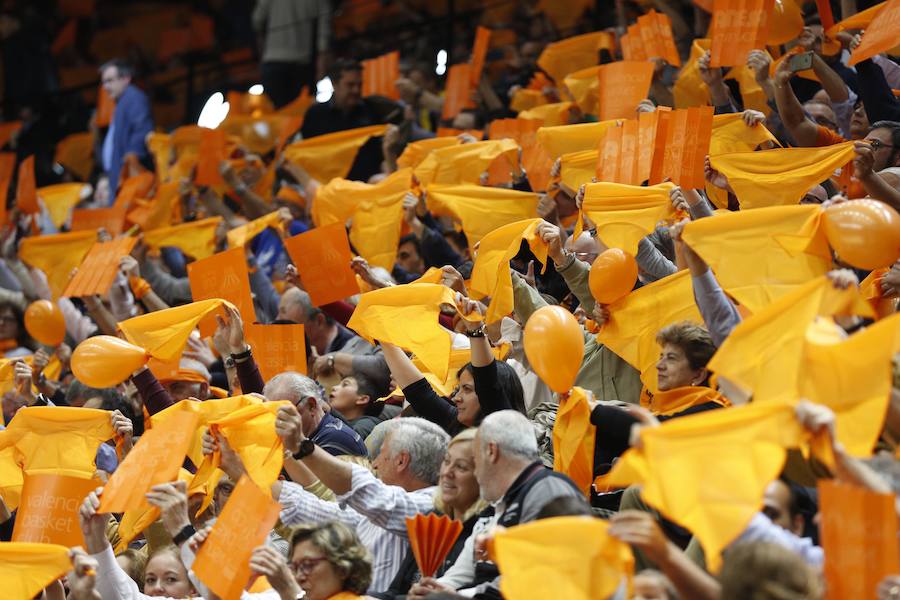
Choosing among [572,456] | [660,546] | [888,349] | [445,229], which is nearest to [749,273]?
[572,456]

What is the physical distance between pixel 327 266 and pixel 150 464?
2071mm

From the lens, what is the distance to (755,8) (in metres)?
6.34

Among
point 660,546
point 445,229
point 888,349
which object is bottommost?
point 445,229

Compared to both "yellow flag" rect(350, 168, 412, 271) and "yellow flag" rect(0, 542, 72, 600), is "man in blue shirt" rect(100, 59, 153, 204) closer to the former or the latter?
"yellow flag" rect(350, 168, 412, 271)

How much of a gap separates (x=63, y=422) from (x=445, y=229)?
2.84m

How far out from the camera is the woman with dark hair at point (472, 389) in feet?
16.6

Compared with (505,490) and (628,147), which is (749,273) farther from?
(628,147)

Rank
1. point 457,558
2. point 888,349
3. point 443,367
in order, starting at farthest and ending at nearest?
point 443,367
point 457,558
point 888,349

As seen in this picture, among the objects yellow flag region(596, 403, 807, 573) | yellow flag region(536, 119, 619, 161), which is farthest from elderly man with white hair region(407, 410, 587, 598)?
yellow flag region(536, 119, 619, 161)

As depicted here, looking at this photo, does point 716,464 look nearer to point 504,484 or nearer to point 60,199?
point 504,484

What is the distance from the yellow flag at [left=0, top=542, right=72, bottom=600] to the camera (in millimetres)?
4246

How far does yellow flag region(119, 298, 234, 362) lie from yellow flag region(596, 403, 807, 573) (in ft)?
8.85

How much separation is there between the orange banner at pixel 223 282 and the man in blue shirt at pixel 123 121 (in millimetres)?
4174

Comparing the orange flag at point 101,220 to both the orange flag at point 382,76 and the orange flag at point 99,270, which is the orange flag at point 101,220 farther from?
the orange flag at point 382,76
